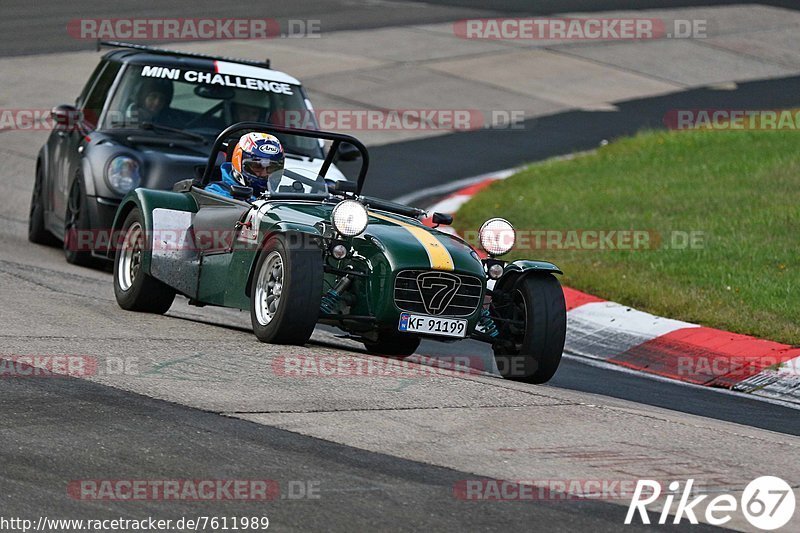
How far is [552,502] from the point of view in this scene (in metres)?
5.63

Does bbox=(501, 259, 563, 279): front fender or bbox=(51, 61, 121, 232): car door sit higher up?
bbox=(51, 61, 121, 232): car door

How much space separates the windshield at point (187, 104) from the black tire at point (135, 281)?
235 cm

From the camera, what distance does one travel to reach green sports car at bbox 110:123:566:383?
27.0 feet

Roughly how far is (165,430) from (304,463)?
2.35ft

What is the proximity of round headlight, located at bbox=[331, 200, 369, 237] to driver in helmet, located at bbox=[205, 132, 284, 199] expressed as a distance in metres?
1.49

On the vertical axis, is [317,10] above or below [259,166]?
above

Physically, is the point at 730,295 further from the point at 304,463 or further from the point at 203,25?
the point at 203,25

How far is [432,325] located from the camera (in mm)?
8336

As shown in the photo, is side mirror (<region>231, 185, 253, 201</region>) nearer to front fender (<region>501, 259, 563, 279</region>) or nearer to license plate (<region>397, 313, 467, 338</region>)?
license plate (<region>397, 313, 467, 338</region>)

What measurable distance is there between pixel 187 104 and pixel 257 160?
3.06 m

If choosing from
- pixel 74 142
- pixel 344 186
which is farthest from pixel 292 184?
pixel 74 142

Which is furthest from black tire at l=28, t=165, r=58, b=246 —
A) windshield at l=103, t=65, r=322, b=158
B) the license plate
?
the license plate

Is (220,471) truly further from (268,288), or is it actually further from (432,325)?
(268,288)

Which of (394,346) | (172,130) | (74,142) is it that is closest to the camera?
(394,346)
